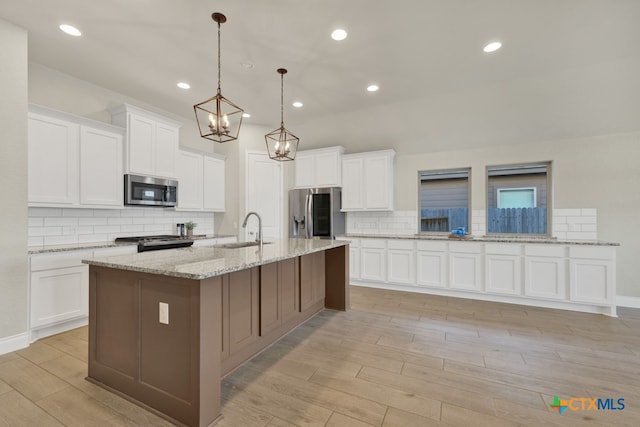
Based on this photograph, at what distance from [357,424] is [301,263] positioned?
1.66m

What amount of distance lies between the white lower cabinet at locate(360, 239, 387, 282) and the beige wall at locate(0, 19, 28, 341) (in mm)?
4227

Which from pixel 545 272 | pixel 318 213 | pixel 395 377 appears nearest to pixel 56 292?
pixel 395 377

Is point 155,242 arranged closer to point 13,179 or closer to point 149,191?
point 149,191

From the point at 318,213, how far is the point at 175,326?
3.91 meters

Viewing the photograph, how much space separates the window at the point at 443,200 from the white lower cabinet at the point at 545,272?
1.14 meters

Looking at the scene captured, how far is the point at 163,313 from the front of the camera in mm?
1729

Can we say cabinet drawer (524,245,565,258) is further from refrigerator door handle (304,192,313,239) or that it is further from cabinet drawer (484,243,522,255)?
refrigerator door handle (304,192,313,239)

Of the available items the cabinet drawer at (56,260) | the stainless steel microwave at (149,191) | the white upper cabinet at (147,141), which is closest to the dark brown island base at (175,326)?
the cabinet drawer at (56,260)

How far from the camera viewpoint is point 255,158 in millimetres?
5668

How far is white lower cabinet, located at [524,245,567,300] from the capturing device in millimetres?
3682

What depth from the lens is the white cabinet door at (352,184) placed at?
16.7 feet

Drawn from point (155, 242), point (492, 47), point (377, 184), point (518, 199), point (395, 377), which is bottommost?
point (395, 377)

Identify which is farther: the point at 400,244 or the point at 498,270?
the point at 400,244

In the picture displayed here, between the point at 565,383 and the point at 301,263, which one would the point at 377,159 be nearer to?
the point at 301,263
